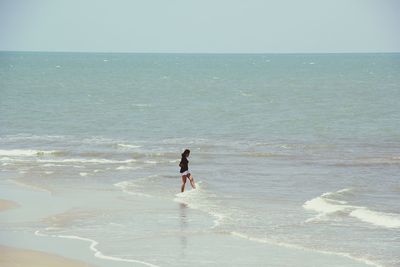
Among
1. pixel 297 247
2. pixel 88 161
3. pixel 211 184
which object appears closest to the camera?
pixel 297 247

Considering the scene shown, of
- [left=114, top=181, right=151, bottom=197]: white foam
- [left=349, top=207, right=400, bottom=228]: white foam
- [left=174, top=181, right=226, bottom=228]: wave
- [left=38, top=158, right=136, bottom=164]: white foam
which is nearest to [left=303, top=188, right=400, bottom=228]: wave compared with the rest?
[left=349, top=207, right=400, bottom=228]: white foam

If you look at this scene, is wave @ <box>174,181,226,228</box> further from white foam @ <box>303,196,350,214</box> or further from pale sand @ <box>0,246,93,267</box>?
pale sand @ <box>0,246,93,267</box>

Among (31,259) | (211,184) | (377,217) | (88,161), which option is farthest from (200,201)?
(88,161)

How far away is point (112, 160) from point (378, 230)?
1467 cm

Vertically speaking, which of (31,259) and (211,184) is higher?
(211,184)

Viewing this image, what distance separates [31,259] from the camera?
15.9 m

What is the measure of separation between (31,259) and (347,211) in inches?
320

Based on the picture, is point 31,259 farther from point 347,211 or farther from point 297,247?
point 347,211

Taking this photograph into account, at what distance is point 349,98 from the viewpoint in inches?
2835

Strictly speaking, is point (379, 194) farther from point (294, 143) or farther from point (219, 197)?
point (294, 143)

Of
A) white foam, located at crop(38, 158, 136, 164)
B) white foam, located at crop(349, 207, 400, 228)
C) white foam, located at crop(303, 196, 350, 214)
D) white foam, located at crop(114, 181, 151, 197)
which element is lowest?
white foam, located at crop(349, 207, 400, 228)

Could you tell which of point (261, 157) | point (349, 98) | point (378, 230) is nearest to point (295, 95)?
point (349, 98)

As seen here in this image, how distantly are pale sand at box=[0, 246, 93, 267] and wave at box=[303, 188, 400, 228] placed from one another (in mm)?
6219

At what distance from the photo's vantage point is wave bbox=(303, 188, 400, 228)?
19.8 m
